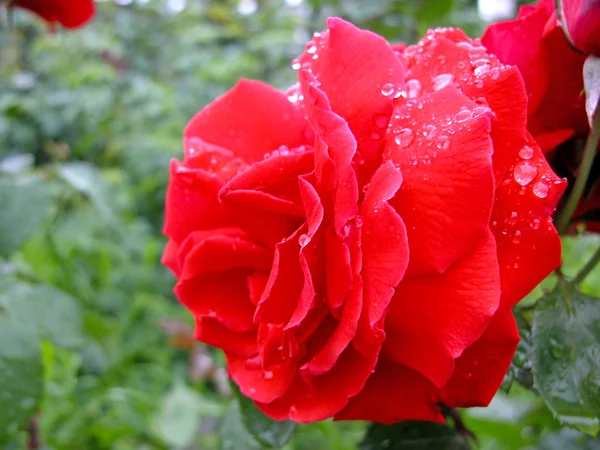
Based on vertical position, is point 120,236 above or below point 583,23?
below

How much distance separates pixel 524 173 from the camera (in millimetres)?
351

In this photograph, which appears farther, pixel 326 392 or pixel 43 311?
pixel 43 311

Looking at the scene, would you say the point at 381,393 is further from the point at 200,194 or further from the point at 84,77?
the point at 84,77

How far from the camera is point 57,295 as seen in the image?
93 centimetres

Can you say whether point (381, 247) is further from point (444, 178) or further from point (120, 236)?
point (120, 236)

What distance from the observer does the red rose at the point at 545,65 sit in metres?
0.41

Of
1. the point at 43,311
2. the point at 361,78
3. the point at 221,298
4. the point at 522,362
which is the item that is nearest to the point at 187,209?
the point at 221,298

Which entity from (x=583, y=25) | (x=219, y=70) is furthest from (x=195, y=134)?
(x=219, y=70)

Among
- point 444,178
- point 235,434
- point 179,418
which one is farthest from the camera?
point 179,418

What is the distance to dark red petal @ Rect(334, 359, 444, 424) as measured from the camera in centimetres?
39

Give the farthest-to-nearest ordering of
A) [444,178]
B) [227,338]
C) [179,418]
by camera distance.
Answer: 1. [179,418]
2. [227,338]
3. [444,178]

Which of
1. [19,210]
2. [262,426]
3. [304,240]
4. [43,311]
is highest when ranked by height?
[304,240]

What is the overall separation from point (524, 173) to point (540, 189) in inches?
0.6

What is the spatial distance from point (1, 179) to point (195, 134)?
0.62 m
